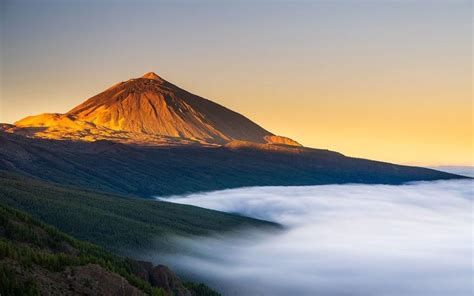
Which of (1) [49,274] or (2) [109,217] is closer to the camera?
(1) [49,274]

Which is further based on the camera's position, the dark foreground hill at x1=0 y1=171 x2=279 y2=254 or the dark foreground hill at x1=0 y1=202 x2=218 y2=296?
the dark foreground hill at x1=0 y1=171 x2=279 y2=254

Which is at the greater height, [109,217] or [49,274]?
[49,274]

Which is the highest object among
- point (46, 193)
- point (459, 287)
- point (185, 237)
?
point (46, 193)

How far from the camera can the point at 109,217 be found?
100562 mm

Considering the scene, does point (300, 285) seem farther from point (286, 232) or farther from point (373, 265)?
point (286, 232)

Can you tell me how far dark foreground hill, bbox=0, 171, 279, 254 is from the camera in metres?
86.5

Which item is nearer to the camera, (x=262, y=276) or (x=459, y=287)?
(x=262, y=276)

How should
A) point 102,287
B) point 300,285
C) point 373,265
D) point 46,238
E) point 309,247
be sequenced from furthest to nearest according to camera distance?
point 309,247 < point 373,265 < point 300,285 < point 46,238 < point 102,287

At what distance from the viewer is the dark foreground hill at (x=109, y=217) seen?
86.5 metres

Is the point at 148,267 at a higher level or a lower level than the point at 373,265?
higher

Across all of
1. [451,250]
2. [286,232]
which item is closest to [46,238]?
[286,232]

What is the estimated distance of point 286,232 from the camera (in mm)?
184000

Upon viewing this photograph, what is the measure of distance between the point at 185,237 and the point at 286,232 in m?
81.8

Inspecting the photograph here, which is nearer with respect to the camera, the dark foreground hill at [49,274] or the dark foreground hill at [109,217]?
the dark foreground hill at [49,274]
